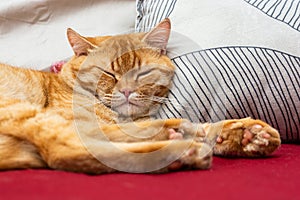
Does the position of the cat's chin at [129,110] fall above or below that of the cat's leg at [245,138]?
below

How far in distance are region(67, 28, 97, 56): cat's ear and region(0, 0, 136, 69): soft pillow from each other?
1.12 ft

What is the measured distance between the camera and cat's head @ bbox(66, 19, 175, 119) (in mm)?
1582

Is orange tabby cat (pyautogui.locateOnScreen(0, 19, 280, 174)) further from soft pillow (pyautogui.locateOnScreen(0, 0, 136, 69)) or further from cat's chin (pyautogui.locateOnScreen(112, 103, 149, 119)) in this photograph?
soft pillow (pyautogui.locateOnScreen(0, 0, 136, 69))

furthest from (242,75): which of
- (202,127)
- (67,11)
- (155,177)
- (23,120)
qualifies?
(67,11)

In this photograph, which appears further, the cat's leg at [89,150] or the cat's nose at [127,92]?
the cat's nose at [127,92]

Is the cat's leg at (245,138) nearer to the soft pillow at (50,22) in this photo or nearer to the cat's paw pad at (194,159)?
the cat's paw pad at (194,159)

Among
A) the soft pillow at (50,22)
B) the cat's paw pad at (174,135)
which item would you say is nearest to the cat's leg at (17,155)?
the cat's paw pad at (174,135)

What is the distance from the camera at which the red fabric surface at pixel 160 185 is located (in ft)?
3.25

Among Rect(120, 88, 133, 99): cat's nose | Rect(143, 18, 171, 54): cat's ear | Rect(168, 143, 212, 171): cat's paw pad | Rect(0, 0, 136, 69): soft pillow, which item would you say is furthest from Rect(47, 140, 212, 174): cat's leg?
Rect(0, 0, 136, 69): soft pillow

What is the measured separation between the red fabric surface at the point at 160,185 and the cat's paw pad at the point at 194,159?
2 cm

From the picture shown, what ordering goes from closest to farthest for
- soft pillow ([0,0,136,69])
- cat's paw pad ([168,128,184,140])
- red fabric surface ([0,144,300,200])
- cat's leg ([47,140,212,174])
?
red fabric surface ([0,144,300,200]), cat's leg ([47,140,212,174]), cat's paw pad ([168,128,184,140]), soft pillow ([0,0,136,69])

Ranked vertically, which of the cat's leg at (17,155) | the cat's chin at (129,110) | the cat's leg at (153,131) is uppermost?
the cat's leg at (153,131)

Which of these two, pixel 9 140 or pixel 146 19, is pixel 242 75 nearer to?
pixel 146 19

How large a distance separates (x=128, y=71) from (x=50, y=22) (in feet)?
2.05
